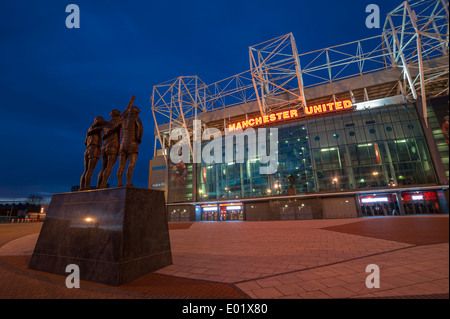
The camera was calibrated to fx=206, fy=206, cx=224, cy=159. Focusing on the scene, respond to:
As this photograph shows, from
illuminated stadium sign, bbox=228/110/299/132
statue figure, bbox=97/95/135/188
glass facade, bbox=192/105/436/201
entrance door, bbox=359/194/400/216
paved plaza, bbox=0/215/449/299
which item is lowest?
paved plaza, bbox=0/215/449/299

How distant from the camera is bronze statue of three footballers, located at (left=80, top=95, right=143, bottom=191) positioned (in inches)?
301

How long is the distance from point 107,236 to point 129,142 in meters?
3.33

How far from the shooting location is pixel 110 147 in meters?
8.10

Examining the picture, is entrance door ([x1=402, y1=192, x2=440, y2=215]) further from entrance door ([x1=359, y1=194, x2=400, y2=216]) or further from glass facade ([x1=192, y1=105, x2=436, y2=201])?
glass facade ([x1=192, y1=105, x2=436, y2=201])

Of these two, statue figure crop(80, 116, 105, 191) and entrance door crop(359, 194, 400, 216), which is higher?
statue figure crop(80, 116, 105, 191)

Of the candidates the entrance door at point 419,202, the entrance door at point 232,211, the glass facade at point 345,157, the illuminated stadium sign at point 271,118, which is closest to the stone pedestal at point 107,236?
the glass facade at point 345,157

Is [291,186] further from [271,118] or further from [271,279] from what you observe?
[271,279]

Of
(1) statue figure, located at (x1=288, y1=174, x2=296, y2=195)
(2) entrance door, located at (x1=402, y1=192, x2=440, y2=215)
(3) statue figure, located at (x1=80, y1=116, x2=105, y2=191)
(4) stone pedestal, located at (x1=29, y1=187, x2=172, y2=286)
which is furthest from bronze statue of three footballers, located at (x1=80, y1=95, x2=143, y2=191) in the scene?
(2) entrance door, located at (x1=402, y1=192, x2=440, y2=215)

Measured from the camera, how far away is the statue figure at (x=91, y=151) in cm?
859

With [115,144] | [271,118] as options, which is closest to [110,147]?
[115,144]

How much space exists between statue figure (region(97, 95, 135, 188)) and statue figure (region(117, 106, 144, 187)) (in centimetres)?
43

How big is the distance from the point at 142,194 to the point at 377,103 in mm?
45215

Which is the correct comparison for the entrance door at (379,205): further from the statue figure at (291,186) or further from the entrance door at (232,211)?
the entrance door at (232,211)
